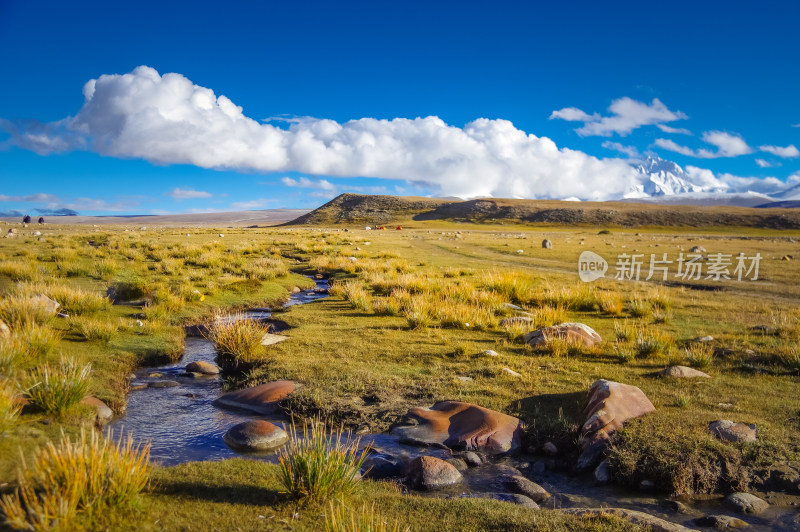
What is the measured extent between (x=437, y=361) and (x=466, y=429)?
3.20 metres

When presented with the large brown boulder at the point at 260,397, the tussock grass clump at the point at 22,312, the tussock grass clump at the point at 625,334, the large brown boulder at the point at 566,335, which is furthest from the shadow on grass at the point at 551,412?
the tussock grass clump at the point at 22,312

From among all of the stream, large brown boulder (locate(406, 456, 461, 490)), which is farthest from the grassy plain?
large brown boulder (locate(406, 456, 461, 490))

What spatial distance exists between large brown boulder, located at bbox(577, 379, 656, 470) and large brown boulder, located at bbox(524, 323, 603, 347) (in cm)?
348

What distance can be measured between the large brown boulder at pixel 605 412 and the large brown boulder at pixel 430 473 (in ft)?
5.68

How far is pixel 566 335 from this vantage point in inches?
436

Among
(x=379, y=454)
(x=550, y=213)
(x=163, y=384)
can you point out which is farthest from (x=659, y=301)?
(x=550, y=213)

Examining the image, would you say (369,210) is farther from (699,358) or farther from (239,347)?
(699,358)

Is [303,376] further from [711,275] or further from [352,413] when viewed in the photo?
[711,275]

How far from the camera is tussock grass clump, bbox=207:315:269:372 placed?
981 centimetres

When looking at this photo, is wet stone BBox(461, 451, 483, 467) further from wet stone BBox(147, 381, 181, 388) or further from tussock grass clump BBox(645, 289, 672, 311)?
tussock grass clump BBox(645, 289, 672, 311)

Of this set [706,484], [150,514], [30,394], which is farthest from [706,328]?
[30,394]

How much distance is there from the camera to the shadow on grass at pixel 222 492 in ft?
14.9

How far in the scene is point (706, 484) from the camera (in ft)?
18.6

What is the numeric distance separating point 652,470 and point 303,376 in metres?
5.57
